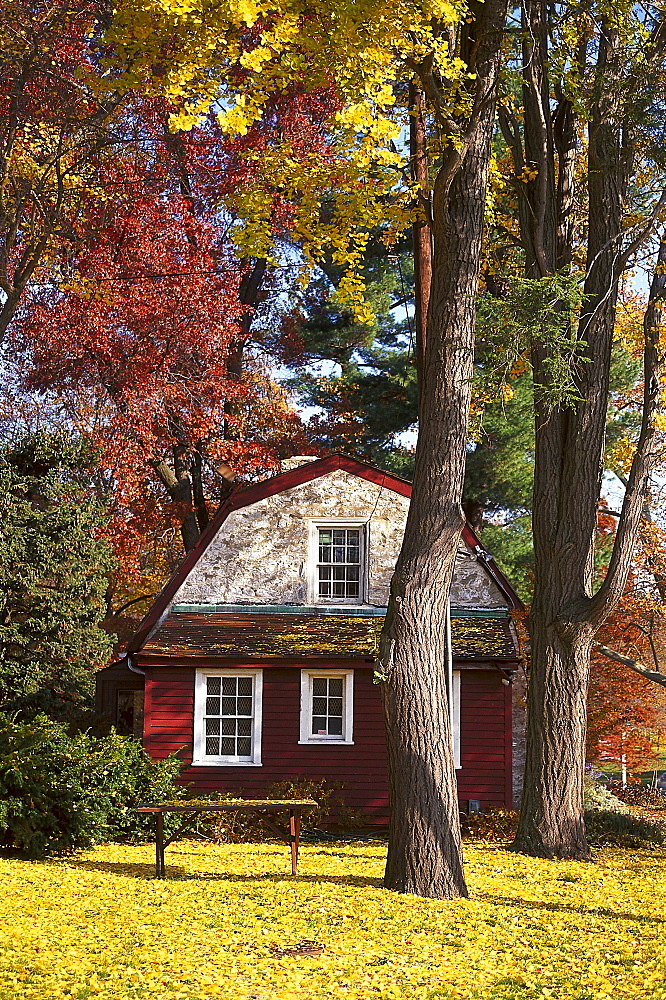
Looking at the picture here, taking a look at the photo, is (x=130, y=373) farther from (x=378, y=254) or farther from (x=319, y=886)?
(x=319, y=886)

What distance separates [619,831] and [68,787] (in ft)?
28.7

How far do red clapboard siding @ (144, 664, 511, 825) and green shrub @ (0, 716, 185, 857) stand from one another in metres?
1.94

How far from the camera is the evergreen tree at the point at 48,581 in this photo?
58.9ft

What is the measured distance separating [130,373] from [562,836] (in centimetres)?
1310

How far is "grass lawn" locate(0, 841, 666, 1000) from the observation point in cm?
679

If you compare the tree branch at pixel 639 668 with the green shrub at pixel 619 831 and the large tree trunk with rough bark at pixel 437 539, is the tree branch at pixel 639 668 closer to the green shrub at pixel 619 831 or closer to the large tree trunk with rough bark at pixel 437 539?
the green shrub at pixel 619 831

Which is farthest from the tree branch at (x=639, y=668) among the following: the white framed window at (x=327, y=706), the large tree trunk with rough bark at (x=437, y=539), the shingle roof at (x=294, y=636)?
the large tree trunk with rough bark at (x=437, y=539)

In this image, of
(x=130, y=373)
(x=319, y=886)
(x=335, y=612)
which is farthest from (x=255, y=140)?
(x=319, y=886)

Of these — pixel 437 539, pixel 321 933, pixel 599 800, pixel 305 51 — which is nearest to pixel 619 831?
pixel 599 800

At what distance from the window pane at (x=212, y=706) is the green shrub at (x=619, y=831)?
6.37 meters

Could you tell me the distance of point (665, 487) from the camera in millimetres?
24125

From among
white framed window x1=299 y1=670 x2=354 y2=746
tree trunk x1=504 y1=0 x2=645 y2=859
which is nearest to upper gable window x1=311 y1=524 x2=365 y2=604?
white framed window x1=299 y1=670 x2=354 y2=746

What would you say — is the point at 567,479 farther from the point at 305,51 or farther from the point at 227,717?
the point at 227,717

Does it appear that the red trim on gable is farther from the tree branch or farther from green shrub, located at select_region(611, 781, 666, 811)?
green shrub, located at select_region(611, 781, 666, 811)
